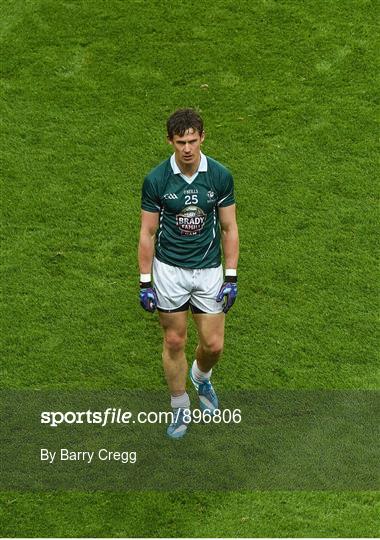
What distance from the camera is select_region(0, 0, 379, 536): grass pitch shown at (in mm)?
9125

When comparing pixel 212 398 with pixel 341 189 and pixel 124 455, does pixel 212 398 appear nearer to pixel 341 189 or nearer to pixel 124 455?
pixel 124 455

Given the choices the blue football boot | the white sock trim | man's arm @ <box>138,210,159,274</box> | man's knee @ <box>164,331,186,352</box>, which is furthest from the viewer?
the blue football boot

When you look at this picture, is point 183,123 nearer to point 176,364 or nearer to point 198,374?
point 176,364

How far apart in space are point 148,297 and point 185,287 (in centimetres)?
29

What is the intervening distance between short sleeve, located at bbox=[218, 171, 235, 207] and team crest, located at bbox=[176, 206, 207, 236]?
6.9 inches

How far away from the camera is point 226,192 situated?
8953mm

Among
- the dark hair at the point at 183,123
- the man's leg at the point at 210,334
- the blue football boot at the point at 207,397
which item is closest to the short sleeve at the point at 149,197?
the dark hair at the point at 183,123

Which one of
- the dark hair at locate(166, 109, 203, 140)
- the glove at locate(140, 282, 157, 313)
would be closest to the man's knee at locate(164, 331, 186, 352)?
the glove at locate(140, 282, 157, 313)

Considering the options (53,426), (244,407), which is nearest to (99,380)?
(53,426)

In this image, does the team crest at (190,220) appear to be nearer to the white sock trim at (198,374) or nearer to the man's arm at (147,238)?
→ the man's arm at (147,238)

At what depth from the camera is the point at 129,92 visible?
43.4 ft

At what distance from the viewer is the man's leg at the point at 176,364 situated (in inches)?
366

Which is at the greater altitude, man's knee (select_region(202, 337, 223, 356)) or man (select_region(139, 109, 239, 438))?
man (select_region(139, 109, 239, 438))

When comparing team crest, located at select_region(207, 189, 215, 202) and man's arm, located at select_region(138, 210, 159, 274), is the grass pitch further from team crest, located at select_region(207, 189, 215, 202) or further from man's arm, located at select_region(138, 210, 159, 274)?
team crest, located at select_region(207, 189, 215, 202)
